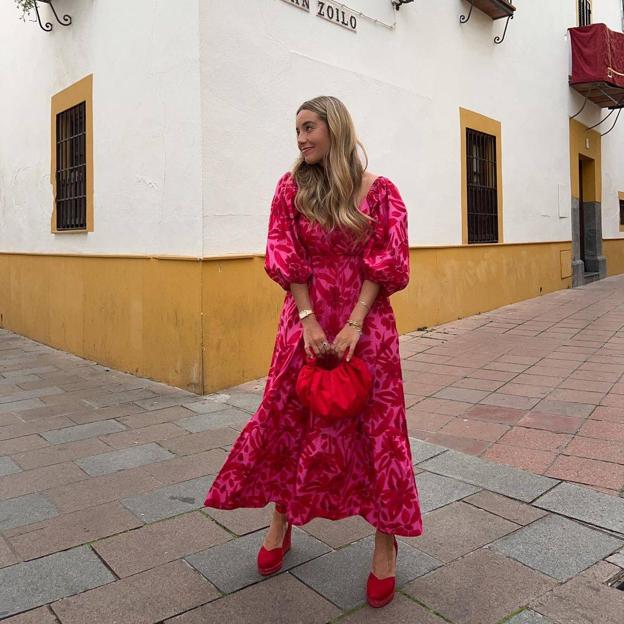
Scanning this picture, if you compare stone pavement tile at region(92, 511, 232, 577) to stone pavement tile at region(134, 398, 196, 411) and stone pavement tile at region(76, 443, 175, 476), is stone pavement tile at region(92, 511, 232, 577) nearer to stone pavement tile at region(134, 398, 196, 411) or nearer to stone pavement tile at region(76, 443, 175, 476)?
stone pavement tile at region(76, 443, 175, 476)

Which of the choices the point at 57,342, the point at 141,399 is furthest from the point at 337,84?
the point at 57,342

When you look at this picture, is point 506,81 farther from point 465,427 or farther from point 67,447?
point 67,447

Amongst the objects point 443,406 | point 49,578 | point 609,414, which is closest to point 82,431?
point 49,578

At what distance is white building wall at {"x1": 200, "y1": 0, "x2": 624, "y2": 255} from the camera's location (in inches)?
216

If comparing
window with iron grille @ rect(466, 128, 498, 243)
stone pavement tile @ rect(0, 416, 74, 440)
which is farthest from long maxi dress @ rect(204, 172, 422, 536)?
window with iron grille @ rect(466, 128, 498, 243)

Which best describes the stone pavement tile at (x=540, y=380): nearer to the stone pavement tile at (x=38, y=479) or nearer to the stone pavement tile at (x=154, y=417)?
the stone pavement tile at (x=154, y=417)

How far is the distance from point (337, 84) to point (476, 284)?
3.87 metres

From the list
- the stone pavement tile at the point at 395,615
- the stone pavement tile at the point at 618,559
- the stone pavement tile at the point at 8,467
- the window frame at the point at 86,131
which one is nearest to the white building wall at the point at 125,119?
the window frame at the point at 86,131

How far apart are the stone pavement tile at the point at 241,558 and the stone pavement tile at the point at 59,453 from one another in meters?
1.60

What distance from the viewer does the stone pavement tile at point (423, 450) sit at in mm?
3779

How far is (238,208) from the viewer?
557 cm

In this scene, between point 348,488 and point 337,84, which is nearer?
point 348,488

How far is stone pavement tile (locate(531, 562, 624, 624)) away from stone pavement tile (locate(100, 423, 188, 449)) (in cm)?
268

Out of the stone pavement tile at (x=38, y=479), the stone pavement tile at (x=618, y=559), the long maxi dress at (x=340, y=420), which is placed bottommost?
the stone pavement tile at (x=618, y=559)
